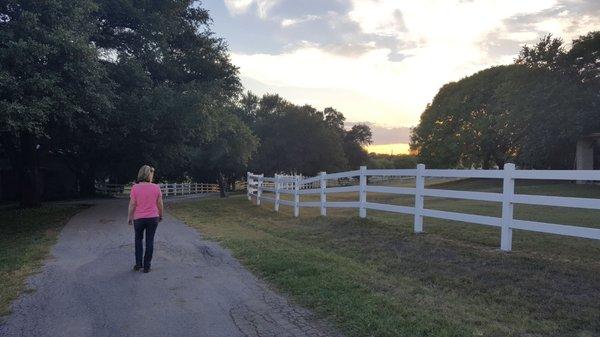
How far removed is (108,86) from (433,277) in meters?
12.6

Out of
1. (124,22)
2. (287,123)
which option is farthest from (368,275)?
(287,123)

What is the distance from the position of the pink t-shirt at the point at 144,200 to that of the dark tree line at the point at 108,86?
5.33 m

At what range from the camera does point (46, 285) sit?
Result: 22.7 feet

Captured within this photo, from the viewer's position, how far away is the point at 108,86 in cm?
1598

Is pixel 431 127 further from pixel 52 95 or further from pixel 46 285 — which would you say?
pixel 46 285

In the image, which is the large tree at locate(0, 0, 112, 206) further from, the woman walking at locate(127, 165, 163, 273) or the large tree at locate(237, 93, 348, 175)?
the large tree at locate(237, 93, 348, 175)

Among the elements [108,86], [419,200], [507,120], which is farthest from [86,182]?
Answer: [419,200]

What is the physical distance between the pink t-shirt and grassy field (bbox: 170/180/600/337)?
180 cm

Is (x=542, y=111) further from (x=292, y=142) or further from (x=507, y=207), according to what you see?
(x=292, y=142)

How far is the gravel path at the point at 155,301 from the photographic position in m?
5.08

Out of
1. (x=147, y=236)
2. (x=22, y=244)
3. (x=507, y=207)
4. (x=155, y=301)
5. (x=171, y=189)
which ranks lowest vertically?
(x=171, y=189)

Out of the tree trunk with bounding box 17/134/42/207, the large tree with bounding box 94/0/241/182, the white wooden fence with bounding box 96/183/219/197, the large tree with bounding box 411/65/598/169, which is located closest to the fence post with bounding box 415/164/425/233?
the large tree with bounding box 94/0/241/182

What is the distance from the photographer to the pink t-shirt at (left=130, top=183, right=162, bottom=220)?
7711mm

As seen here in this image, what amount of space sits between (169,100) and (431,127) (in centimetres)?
3950
